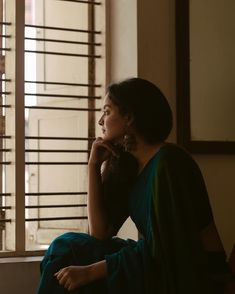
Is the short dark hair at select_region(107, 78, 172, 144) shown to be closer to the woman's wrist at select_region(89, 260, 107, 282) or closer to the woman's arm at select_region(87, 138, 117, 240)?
the woman's arm at select_region(87, 138, 117, 240)

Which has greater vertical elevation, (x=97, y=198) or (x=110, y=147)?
(x=110, y=147)

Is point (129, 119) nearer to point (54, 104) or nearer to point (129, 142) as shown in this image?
point (129, 142)

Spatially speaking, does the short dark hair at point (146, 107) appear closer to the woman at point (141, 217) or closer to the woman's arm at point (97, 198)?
the woman at point (141, 217)

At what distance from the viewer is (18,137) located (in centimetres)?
245

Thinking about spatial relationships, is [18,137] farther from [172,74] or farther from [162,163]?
[162,163]

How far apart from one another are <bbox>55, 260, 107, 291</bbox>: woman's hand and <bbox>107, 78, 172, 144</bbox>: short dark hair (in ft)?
1.46

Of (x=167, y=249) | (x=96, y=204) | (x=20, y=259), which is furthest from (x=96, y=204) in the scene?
(x=20, y=259)

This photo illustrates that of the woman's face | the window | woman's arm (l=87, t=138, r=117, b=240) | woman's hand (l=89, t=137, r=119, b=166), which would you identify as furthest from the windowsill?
the woman's face

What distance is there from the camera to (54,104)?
2.72 m

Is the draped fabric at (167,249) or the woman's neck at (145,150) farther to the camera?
the woman's neck at (145,150)

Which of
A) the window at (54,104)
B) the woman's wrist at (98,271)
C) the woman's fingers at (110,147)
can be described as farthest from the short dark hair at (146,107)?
the window at (54,104)

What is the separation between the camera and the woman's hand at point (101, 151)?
2.04 metres

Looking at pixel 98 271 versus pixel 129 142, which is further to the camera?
pixel 129 142

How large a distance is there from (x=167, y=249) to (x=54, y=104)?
Result: 118cm
